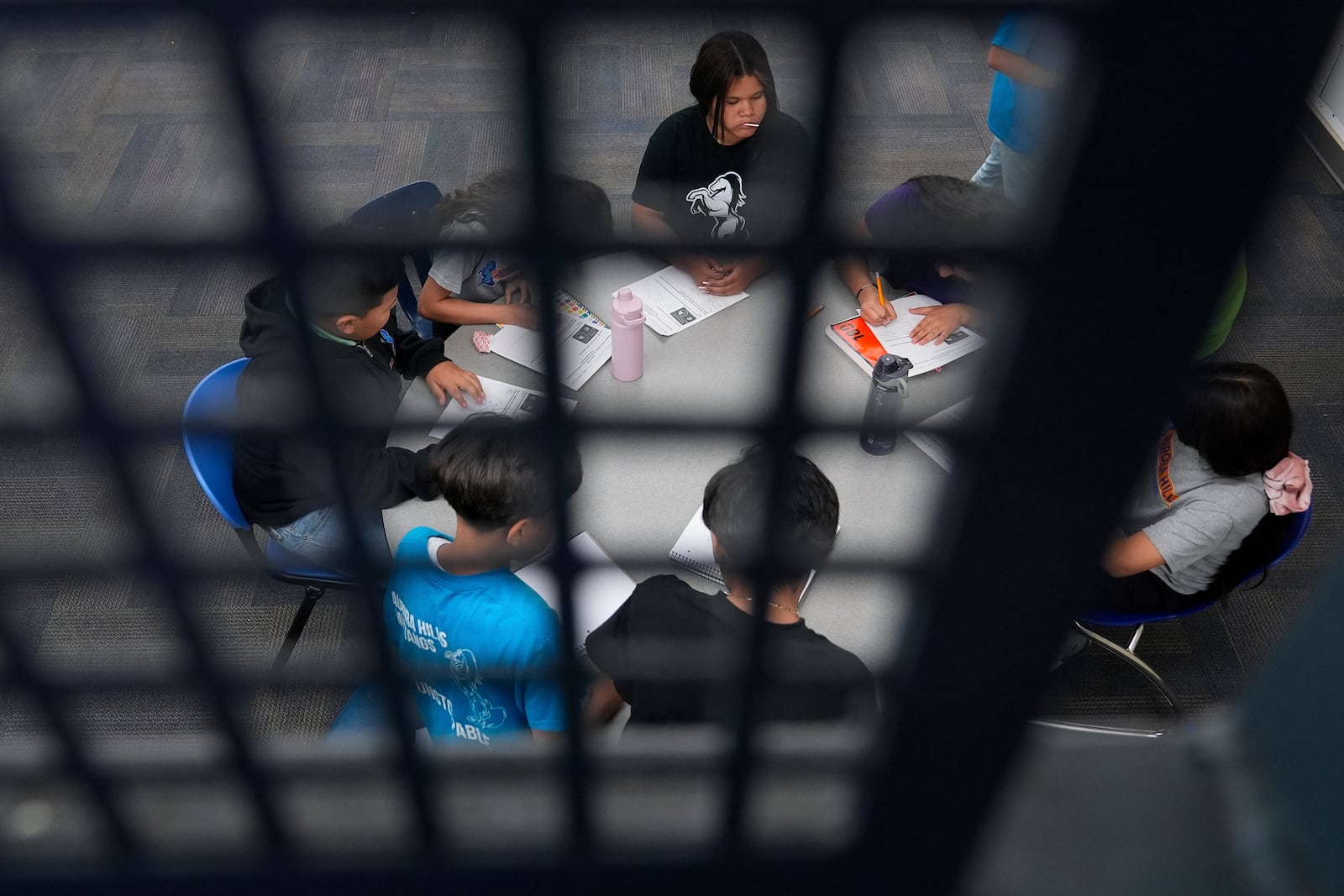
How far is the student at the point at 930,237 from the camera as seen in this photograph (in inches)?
17.8

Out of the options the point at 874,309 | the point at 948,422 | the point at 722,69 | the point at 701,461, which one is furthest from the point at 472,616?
the point at 948,422

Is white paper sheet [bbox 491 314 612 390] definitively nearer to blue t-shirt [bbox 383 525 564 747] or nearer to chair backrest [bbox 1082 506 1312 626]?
blue t-shirt [bbox 383 525 564 747]

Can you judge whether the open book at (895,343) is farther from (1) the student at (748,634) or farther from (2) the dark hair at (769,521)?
(2) the dark hair at (769,521)

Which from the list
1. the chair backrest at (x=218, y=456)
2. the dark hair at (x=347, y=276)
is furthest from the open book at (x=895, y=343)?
the dark hair at (x=347, y=276)

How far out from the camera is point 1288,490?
2248 millimetres

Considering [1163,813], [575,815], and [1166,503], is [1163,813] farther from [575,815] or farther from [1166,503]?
[1166,503]

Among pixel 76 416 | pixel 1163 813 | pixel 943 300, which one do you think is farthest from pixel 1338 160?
pixel 76 416

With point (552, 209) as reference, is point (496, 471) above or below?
below

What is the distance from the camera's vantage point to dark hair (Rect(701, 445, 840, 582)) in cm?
56

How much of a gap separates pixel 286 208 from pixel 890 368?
6.23ft

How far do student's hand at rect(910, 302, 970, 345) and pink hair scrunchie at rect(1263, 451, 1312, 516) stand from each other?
0.72m

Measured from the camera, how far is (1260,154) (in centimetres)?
41

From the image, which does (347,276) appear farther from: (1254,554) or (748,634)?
(1254,554)

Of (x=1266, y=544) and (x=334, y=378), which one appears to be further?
(x=1266, y=544)
